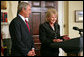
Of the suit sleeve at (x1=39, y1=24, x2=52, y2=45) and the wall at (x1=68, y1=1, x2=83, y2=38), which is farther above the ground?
the wall at (x1=68, y1=1, x2=83, y2=38)

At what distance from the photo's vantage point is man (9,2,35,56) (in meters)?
1.54

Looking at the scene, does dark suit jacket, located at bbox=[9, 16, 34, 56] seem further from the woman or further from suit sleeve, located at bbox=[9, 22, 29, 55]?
the woman

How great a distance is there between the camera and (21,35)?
157 centimetres

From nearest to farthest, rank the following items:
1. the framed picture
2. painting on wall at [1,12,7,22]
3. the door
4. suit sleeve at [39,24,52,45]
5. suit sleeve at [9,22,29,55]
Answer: suit sleeve at [9,22,29,55], suit sleeve at [39,24,52,45], painting on wall at [1,12,7,22], the door, the framed picture

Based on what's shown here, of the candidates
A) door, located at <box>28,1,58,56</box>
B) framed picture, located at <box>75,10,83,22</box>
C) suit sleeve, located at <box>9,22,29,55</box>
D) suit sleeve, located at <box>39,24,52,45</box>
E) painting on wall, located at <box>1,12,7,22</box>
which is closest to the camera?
suit sleeve, located at <box>9,22,29,55</box>

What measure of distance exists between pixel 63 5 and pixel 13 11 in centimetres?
134

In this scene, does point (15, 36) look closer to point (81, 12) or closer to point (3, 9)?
point (3, 9)

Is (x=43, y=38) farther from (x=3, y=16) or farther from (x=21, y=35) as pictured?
(x=3, y=16)

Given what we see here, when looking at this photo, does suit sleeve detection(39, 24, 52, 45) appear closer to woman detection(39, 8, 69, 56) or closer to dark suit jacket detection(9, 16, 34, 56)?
woman detection(39, 8, 69, 56)

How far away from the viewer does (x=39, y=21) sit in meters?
4.02

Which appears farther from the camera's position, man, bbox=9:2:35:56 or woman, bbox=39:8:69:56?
woman, bbox=39:8:69:56

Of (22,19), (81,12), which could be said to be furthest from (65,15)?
(22,19)

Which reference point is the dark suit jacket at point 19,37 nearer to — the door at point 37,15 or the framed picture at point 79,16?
the door at point 37,15

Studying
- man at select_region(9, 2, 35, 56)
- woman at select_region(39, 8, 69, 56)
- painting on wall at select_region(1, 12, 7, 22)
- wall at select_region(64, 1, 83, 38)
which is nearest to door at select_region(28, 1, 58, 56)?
wall at select_region(64, 1, 83, 38)
